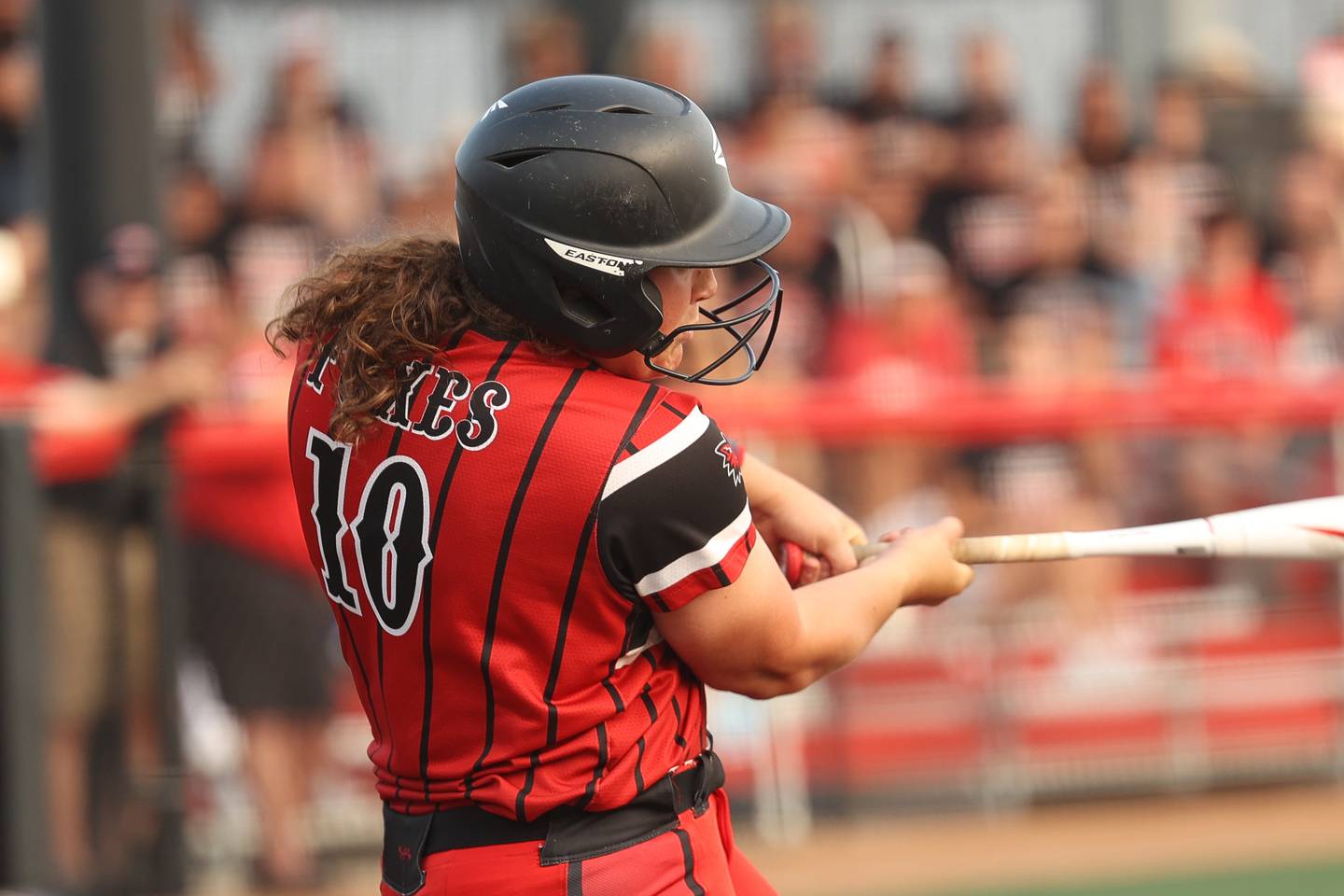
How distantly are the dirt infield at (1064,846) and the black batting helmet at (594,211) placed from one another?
3730 mm

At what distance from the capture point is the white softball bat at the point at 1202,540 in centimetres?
268

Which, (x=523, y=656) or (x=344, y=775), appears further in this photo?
(x=344, y=775)

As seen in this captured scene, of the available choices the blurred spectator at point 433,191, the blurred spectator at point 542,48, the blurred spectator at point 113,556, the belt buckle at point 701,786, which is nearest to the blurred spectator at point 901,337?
the blurred spectator at point 433,191

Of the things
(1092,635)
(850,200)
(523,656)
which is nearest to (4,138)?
(850,200)

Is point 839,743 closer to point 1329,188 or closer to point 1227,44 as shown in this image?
point 1329,188

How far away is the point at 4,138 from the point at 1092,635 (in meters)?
4.75

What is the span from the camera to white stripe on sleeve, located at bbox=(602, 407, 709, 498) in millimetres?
2125

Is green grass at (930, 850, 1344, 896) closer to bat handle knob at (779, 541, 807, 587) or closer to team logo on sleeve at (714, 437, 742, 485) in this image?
bat handle knob at (779, 541, 807, 587)

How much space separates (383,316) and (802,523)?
81 centimetres

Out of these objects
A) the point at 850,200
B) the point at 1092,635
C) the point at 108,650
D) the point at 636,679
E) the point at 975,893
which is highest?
the point at 636,679

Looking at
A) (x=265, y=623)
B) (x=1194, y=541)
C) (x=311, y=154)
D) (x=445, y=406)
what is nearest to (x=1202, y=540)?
(x=1194, y=541)

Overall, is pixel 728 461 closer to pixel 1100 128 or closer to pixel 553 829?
pixel 553 829

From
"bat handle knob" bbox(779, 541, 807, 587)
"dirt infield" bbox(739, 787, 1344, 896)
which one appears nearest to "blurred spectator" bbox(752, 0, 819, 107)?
"dirt infield" bbox(739, 787, 1344, 896)

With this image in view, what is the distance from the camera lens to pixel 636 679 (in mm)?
2283
